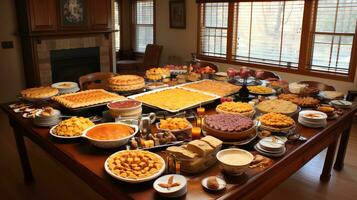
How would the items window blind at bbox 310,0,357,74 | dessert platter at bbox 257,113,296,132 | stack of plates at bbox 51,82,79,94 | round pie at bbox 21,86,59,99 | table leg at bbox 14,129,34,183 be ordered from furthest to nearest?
window blind at bbox 310,0,357,74, stack of plates at bbox 51,82,79,94, table leg at bbox 14,129,34,183, round pie at bbox 21,86,59,99, dessert platter at bbox 257,113,296,132

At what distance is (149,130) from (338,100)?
1.66 m

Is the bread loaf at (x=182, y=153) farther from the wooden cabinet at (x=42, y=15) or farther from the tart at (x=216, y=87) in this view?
the wooden cabinet at (x=42, y=15)

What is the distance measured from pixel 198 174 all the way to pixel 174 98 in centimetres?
109

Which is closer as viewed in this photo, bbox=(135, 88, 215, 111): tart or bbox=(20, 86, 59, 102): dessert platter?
bbox=(135, 88, 215, 111): tart

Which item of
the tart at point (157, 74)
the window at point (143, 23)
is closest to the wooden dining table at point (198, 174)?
the tart at point (157, 74)

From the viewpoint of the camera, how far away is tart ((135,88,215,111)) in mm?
2354

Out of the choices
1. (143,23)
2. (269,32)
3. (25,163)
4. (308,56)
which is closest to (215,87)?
(25,163)

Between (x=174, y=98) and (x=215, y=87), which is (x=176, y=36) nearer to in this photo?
(x=215, y=87)

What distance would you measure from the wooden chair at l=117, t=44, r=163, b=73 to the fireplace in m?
0.76

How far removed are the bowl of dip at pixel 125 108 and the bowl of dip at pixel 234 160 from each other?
829 millimetres

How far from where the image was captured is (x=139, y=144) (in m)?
1.78

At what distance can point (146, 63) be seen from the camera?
20.9ft

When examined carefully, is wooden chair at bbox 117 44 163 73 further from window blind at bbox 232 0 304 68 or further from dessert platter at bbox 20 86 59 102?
dessert platter at bbox 20 86 59 102

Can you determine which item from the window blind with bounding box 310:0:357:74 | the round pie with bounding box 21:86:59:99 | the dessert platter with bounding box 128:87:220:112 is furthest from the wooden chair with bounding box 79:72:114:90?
the window blind with bounding box 310:0:357:74
